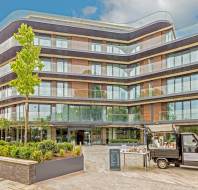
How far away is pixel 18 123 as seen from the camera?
38.7 metres

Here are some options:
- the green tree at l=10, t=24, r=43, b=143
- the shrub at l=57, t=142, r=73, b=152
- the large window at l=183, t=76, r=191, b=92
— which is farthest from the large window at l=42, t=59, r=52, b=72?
the shrub at l=57, t=142, r=73, b=152

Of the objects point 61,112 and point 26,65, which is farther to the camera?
point 61,112

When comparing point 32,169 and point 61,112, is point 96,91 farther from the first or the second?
point 32,169

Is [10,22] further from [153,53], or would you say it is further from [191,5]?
[191,5]

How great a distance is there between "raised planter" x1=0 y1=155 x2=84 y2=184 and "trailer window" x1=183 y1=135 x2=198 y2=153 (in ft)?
20.6

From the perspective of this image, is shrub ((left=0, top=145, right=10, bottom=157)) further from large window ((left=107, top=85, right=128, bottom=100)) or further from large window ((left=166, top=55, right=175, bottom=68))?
large window ((left=107, top=85, right=128, bottom=100))

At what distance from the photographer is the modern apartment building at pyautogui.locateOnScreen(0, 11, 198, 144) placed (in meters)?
39.9

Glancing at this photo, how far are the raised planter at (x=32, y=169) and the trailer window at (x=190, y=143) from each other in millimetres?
6283

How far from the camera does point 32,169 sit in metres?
13.4

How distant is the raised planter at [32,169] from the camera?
13.4m

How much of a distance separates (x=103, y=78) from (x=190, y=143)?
28.6m

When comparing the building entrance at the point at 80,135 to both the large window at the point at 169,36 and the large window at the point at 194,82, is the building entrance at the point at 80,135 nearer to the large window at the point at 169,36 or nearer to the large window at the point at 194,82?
the large window at the point at 194,82

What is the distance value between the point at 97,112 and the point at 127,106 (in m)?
5.17

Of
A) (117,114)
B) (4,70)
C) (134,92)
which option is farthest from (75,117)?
(4,70)
